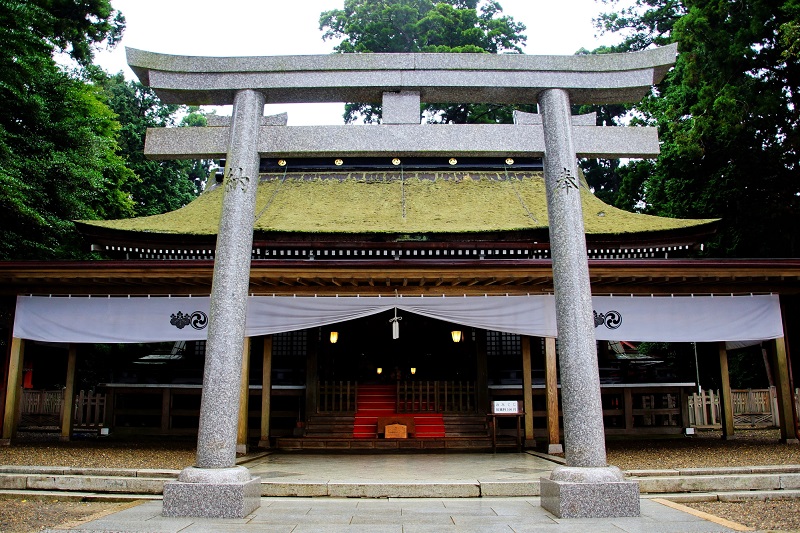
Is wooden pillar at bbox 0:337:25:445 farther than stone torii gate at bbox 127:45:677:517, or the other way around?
wooden pillar at bbox 0:337:25:445

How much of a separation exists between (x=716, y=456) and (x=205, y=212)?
1280 cm

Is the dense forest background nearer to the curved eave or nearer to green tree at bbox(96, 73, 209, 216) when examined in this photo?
the curved eave

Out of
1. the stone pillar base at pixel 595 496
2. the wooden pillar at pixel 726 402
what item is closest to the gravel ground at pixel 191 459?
the wooden pillar at pixel 726 402

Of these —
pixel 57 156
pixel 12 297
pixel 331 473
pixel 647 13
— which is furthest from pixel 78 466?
pixel 647 13

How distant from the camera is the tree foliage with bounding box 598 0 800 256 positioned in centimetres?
1662

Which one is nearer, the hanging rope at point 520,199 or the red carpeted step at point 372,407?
the red carpeted step at point 372,407

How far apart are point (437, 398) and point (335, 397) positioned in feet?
8.04

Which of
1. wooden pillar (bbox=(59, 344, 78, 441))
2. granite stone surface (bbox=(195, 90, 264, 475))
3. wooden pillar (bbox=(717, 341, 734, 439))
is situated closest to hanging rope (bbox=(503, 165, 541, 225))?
wooden pillar (bbox=(717, 341, 734, 439))

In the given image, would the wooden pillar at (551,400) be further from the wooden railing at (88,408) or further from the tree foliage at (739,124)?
the wooden railing at (88,408)

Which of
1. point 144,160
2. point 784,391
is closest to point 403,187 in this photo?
point 784,391

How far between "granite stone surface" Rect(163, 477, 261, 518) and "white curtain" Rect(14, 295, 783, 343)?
5042 millimetres

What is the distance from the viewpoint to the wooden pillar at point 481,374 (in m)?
13.2

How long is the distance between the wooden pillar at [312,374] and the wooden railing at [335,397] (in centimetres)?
19

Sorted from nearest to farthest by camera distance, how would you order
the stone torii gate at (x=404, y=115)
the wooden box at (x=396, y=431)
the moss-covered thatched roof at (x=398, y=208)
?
1. the stone torii gate at (x=404, y=115)
2. the wooden box at (x=396, y=431)
3. the moss-covered thatched roof at (x=398, y=208)
